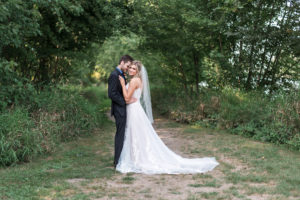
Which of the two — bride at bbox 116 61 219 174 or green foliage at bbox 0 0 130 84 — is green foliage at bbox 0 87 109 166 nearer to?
green foliage at bbox 0 0 130 84

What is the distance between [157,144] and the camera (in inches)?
272

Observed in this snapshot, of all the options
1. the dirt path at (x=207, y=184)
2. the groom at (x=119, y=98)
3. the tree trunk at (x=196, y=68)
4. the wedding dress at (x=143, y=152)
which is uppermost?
the tree trunk at (x=196, y=68)

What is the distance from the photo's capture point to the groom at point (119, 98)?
6.67 meters

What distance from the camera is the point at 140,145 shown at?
683 centimetres

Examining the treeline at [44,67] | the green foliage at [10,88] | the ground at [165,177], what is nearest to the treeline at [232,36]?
the treeline at [44,67]

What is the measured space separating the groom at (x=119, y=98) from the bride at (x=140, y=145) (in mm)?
92

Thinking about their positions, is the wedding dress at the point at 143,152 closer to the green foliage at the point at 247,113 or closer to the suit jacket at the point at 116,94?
the suit jacket at the point at 116,94

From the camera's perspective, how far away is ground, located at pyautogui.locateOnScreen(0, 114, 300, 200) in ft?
16.5

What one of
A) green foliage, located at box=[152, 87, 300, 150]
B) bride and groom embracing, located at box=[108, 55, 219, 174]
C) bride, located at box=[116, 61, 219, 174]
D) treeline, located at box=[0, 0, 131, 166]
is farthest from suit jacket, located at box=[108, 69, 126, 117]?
green foliage, located at box=[152, 87, 300, 150]

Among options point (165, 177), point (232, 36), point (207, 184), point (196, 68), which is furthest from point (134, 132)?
point (196, 68)

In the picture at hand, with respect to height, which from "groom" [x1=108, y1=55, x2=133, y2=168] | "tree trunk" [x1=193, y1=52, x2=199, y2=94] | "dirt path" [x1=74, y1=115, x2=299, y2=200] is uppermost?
"tree trunk" [x1=193, y1=52, x2=199, y2=94]

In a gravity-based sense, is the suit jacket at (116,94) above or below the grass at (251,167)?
above

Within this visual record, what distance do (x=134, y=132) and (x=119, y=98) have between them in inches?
29.6

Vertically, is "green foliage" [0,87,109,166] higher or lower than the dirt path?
higher
